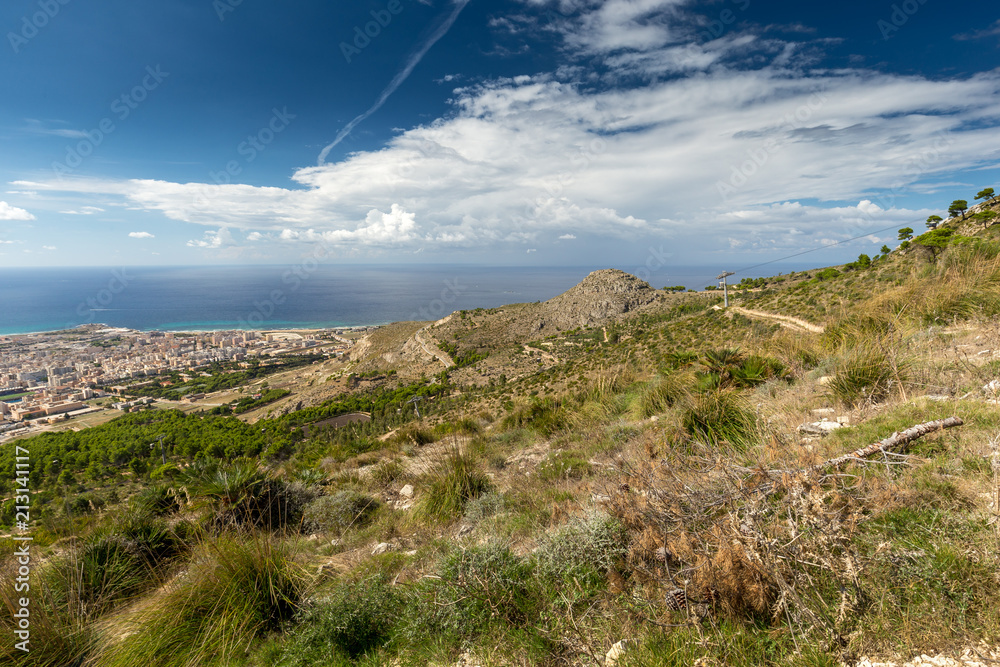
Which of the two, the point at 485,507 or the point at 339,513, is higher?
the point at 485,507

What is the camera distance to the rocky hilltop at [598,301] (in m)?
44.9

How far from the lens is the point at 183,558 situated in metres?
3.81

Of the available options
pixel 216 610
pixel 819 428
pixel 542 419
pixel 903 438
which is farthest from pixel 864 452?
pixel 542 419

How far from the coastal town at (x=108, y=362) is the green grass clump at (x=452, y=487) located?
3734cm

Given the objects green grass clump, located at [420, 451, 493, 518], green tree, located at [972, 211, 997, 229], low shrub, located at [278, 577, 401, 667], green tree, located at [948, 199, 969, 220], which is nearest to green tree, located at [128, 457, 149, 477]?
green grass clump, located at [420, 451, 493, 518]

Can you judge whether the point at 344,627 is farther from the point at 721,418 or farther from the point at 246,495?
the point at 721,418

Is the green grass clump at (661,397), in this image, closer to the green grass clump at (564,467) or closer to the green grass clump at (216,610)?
the green grass clump at (564,467)

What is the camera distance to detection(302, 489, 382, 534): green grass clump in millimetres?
4680

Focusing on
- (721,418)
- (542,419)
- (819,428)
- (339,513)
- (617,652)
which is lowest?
(339,513)

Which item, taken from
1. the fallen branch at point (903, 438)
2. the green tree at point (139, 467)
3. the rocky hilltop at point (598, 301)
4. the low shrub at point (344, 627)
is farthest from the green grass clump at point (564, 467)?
the rocky hilltop at point (598, 301)

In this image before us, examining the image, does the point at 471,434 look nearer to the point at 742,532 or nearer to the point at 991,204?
the point at 742,532

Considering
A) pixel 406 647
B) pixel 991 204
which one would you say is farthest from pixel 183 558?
pixel 991 204

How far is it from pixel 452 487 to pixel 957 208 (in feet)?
142

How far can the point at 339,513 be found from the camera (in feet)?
15.8
